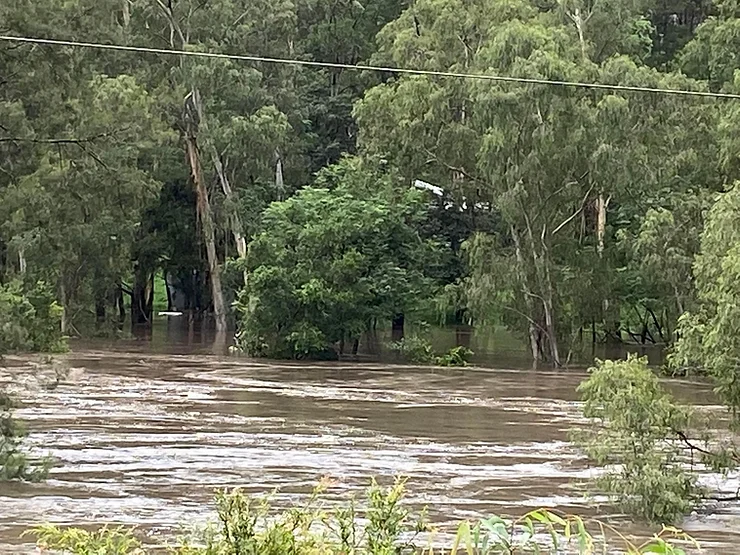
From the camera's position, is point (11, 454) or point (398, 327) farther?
point (398, 327)

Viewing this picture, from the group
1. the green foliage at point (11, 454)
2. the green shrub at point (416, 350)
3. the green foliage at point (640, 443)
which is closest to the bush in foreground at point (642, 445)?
the green foliage at point (640, 443)

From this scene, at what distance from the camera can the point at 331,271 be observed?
38.3 metres

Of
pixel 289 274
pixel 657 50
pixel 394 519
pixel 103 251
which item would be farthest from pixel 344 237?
pixel 394 519

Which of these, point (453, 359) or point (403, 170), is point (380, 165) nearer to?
point (403, 170)

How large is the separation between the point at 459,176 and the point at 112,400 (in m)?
16.3

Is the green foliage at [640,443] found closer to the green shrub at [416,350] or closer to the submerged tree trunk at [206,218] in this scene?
the green shrub at [416,350]

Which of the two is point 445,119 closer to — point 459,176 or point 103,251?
point 459,176

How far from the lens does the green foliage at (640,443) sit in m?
13.9

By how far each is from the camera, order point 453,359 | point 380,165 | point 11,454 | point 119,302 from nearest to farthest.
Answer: point 11,454, point 453,359, point 380,165, point 119,302

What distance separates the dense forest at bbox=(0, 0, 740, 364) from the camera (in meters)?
33.6

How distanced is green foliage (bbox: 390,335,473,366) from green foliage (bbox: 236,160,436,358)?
1001 millimetres

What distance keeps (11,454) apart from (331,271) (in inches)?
926

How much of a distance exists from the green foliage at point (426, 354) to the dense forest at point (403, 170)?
0.96 m

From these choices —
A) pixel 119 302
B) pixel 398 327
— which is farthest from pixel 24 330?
pixel 119 302
